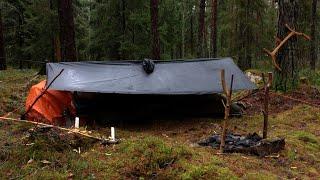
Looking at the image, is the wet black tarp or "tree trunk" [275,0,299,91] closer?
the wet black tarp

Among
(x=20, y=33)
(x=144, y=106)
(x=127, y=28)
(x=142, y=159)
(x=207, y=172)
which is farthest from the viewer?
(x=20, y=33)

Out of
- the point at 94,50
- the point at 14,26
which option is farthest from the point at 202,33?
the point at 14,26

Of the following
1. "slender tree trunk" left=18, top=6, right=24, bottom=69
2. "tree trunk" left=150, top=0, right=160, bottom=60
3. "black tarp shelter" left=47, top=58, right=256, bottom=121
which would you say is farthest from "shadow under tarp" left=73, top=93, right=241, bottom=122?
"slender tree trunk" left=18, top=6, right=24, bottom=69

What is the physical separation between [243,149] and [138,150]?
5.43 feet

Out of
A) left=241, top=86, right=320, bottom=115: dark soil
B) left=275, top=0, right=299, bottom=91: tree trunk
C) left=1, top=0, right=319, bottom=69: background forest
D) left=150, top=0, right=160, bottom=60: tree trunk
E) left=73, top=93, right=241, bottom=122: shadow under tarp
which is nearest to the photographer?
left=73, top=93, right=241, bottom=122: shadow under tarp

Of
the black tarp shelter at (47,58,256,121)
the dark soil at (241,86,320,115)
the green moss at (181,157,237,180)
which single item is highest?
the black tarp shelter at (47,58,256,121)

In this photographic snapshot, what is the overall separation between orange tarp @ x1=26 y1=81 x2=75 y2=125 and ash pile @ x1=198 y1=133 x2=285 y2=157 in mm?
3192

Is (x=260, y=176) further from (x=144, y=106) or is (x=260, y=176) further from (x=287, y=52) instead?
(x=287, y=52)

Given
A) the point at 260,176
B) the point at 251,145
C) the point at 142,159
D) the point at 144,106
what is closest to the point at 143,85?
the point at 144,106

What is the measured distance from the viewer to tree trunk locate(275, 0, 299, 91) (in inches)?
435

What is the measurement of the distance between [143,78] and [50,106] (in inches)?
78.5

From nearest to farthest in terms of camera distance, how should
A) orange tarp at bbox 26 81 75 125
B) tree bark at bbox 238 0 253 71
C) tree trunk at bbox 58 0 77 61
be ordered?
orange tarp at bbox 26 81 75 125 < tree trunk at bbox 58 0 77 61 < tree bark at bbox 238 0 253 71

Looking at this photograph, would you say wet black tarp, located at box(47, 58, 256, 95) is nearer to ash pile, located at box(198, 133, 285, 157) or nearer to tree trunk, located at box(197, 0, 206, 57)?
ash pile, located at box(198, 133, 285, 157)

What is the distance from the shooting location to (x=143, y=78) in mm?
9133
